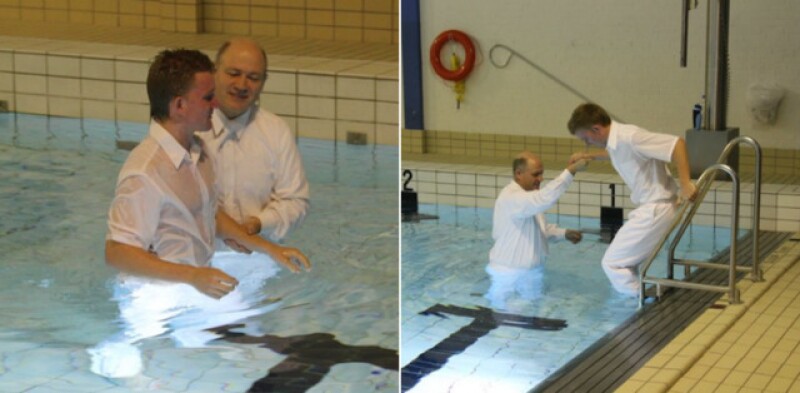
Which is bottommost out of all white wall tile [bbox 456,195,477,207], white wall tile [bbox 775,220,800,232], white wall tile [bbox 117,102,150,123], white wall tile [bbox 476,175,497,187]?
white wall tile [bbox 775,220,800,232]

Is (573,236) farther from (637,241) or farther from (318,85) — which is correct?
(318,85)

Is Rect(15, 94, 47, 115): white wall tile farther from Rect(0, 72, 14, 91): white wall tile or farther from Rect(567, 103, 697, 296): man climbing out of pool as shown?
Rect(567, 103, 697, 296): man climbing out of pool

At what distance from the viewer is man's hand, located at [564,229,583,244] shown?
6639mm

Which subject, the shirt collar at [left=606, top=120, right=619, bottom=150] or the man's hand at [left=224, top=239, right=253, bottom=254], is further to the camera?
the shirt collar at [left=606, top=120, right=619, bottom=150]

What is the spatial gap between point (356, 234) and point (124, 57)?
1.99 ft

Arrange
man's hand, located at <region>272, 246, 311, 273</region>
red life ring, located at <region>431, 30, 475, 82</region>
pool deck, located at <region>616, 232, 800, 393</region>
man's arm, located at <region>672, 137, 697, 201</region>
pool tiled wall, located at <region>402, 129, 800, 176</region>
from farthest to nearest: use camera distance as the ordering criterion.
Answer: man's arm, located at <region>672, 137, 697, 201</region>
pool tiled wall, located at <region>402, 129, 800, 176</region>
red life ring, located at <region>431, 30, 475, 82</region>
pool deck, located at <region>616, 232, 800, 393</region>
man's hand, located at <region>272, 246, 311, 273</region>

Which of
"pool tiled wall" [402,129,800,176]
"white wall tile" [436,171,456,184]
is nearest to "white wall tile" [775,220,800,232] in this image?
"pool tiled wall" [402,129,800,176]

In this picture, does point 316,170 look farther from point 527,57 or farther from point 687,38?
point 687,38

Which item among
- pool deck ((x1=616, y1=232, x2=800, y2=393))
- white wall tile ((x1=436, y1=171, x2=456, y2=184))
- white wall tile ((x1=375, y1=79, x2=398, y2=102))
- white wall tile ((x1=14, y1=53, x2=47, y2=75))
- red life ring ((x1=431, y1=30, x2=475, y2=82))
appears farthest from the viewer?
white wall tile ((x1=436, y1=171, x2=456, y2=184))

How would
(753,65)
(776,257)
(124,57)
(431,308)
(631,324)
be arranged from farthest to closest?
(753,65) < (776,257) < (431,308) < (631,324) < (124,57)

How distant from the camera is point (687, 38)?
6.70m

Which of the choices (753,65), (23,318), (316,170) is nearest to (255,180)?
(316,170)

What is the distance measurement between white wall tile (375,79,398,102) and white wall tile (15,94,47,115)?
533mm

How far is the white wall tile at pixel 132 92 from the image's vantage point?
199cm
